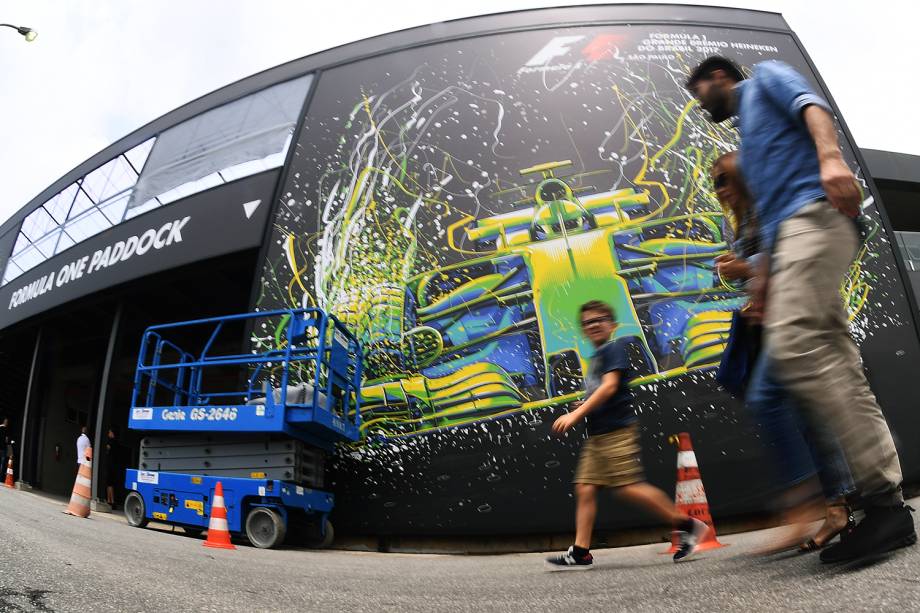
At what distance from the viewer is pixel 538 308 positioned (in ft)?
24.0

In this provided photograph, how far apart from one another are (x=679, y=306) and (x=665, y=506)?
485cm

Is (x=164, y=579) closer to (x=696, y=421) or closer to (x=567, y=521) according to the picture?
(x=567, y=521)

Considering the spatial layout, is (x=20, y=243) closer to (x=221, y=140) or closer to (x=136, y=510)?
(x=221, y=140)

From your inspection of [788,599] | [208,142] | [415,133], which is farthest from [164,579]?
[208,142]

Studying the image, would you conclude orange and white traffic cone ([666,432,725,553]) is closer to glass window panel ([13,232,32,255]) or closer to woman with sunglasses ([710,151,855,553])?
woman with sunglasses ([710,151,855,553])

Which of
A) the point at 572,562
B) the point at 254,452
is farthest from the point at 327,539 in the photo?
the point at 572,562

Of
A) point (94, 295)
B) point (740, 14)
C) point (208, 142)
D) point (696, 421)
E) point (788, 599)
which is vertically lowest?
point (788, 599)

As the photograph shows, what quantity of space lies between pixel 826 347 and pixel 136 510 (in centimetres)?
747

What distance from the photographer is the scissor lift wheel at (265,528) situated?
18.5ft

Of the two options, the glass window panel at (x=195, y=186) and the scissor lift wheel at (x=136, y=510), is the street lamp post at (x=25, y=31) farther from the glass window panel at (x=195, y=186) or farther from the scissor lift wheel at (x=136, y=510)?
the scissor lift wheel at (x=136, y=510)

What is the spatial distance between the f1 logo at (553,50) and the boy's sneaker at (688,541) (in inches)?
312

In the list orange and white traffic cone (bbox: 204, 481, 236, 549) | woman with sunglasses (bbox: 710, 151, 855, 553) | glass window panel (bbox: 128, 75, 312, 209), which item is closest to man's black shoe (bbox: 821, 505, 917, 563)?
woman with sunglasses (bbox: 710, 151, 855, 553)

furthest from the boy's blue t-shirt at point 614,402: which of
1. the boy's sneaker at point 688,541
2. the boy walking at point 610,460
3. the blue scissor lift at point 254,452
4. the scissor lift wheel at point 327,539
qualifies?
the scissor lift wheel at point 327,539

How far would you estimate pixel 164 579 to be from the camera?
2135mm
